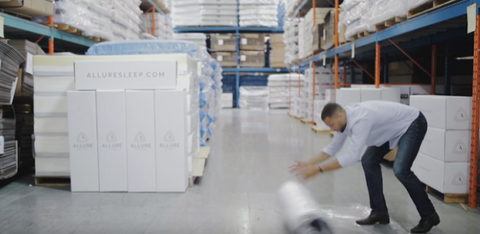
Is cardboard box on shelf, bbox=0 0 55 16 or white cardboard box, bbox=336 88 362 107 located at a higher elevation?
cardboard box on shelf, bbox=0 0 55 16

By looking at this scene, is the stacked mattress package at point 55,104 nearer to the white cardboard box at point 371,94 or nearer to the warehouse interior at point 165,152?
the warehouse interior at point 165,152

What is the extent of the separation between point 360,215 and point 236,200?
124 centimetres

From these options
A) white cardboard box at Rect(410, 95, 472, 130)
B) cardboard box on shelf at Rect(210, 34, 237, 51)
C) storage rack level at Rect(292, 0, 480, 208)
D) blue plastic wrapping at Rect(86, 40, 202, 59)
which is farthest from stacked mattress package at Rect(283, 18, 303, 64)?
white cardboard box at Rect(410, 95, 472, 130)

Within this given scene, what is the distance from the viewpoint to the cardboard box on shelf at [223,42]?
17.5 m

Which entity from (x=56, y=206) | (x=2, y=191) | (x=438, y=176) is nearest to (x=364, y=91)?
(x=438, y=176)

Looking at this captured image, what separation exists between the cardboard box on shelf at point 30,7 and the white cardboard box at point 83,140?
1518mm

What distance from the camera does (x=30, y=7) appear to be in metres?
5.27

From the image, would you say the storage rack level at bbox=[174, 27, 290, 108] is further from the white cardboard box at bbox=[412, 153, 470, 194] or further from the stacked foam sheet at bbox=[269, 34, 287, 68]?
the white cardboard box at bbox=[412, 153, 470, 194]

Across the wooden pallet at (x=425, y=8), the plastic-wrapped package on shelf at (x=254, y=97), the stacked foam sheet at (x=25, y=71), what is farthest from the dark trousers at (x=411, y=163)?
the plastic-wrapped package on shelf at (x=254, y=97)

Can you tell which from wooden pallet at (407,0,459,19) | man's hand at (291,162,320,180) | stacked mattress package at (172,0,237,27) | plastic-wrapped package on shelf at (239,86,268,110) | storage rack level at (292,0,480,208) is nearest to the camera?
man's hand at (291,162,320,180)

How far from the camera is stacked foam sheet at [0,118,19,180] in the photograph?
4.61 m

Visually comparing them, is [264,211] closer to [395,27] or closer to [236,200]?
[236,200]

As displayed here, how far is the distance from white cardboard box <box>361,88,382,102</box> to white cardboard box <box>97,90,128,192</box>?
3.61 m

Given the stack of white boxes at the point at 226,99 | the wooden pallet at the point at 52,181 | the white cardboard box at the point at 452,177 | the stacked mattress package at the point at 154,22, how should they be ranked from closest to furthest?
the white cardboard box at the point at 452,177 < the wooden pallet at the point at 52,181 < the stacked mattress package at the point at 154,22 < the stack of white boxes at the point at 226,99
